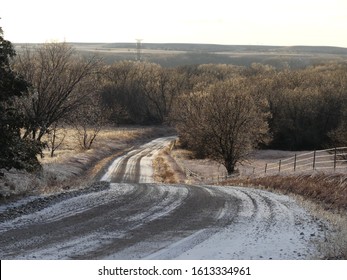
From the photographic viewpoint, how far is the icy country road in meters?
8.94

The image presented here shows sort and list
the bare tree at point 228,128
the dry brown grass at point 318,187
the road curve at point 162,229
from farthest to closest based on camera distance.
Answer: the bare tree at point 228,128
the dry brown grass at point 318,187
the road curve at point 162,229

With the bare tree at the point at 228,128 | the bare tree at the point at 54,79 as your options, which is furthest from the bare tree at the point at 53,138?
the bare tree at the point at 228,128

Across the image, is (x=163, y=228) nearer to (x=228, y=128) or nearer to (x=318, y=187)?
(x=318, y=187)

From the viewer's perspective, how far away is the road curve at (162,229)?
29.3ft

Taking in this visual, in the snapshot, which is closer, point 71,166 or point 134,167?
point 71,166

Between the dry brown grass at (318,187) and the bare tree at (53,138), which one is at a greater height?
the dry brown grass at (318,187)

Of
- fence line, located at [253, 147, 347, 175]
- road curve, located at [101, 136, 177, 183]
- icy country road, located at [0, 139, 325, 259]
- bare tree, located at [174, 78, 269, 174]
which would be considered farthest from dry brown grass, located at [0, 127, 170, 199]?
fence line, located at [253, 147, 347, 175]

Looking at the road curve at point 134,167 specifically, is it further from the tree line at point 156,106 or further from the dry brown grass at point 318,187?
the dry brown grass at point 318,187

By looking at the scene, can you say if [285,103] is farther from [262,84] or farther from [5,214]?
[5,214]

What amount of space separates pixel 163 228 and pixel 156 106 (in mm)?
Result: 102141

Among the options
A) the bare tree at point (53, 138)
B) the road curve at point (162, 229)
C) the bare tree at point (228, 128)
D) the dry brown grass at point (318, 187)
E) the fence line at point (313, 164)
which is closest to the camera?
the road curve at point (162, 229)

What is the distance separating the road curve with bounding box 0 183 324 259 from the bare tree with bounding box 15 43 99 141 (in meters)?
16.0

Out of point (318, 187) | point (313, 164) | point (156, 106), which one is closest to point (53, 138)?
point (313, 164)

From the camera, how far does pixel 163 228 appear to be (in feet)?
36.3
